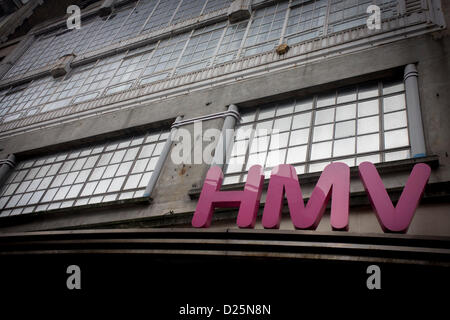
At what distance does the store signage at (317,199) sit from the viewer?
19.8 feet

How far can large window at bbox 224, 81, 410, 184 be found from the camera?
8531mm

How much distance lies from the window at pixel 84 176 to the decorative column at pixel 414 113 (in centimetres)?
694

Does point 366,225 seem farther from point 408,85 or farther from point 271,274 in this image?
point 408,85

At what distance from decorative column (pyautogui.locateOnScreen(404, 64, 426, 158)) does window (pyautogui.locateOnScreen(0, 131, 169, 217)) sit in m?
6.94

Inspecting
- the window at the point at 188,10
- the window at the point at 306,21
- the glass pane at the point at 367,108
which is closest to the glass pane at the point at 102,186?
the glass pane at the point at 367,108

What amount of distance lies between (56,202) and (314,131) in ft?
26.9

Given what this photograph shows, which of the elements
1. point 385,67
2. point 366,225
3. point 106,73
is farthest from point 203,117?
point 106,73

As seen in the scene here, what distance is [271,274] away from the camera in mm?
6258

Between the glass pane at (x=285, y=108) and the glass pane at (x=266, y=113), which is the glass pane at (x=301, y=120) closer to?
the glass pane at (x=285, y=108)

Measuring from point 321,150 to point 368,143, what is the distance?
1077 mm

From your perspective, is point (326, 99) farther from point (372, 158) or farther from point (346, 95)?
point (372, 158)

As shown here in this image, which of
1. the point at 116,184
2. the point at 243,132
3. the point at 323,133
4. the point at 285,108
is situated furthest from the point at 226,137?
the point at 116,184

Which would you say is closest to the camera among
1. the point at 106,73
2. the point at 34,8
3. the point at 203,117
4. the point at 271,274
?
the point at 271,274

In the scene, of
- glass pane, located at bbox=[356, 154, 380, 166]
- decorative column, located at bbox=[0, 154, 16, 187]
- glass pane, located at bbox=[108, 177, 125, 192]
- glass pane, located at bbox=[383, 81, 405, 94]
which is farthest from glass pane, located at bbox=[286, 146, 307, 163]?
decorative column, located at bbox=[0, 154, 16, 187]
